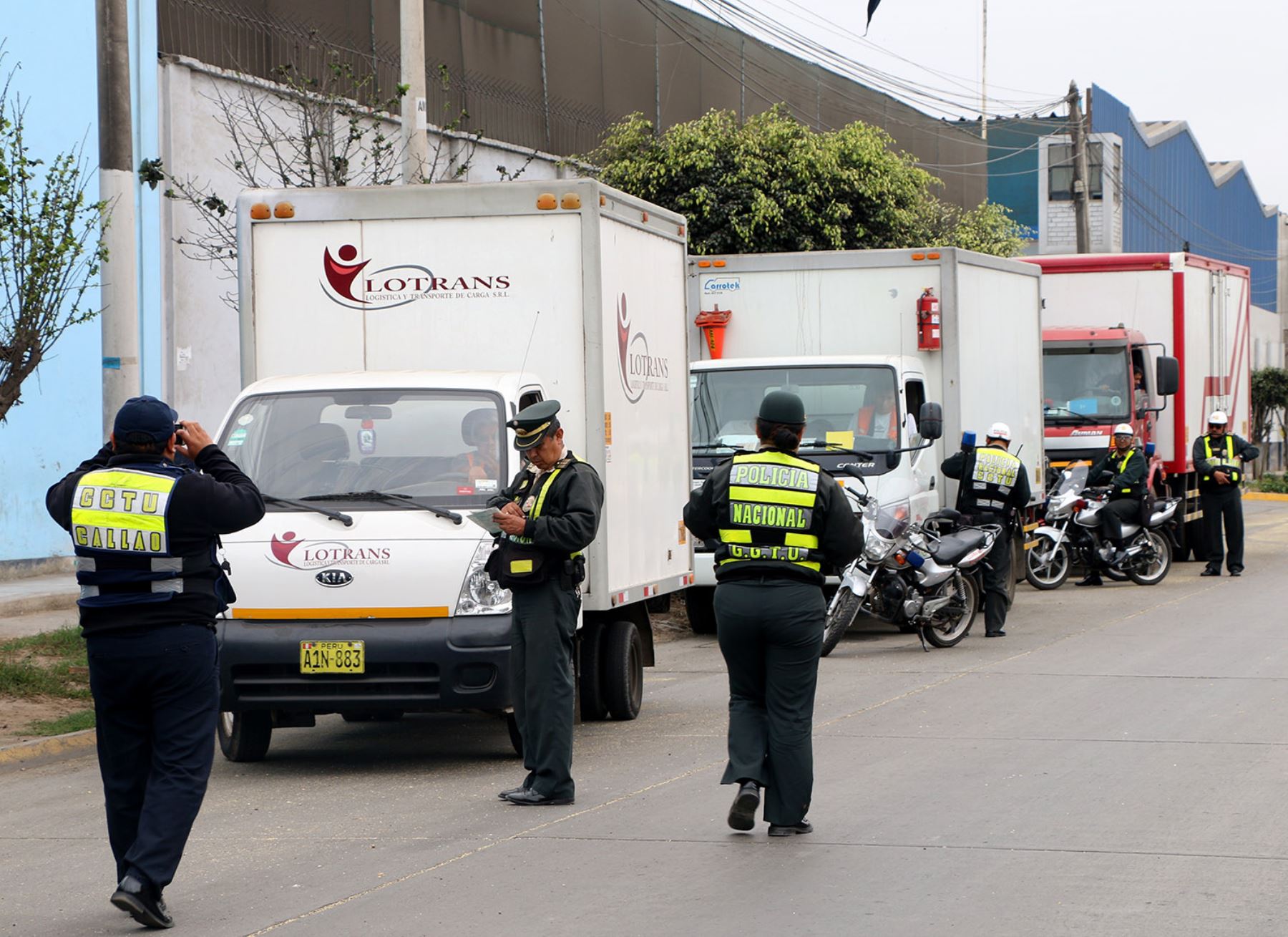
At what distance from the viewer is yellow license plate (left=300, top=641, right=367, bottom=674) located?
29.7ft

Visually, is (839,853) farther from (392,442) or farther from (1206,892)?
(392,442)

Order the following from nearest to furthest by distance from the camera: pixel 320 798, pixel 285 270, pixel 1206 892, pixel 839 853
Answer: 1. pixel 1206 892
2. pixel 839 853
3. pixel 320 798
4. pixel 285 270

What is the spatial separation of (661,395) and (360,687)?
11.9 ft

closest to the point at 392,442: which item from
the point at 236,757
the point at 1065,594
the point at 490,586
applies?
the point at 490,586

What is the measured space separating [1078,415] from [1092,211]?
112 feet

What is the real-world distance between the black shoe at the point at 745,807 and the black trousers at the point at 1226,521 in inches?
592

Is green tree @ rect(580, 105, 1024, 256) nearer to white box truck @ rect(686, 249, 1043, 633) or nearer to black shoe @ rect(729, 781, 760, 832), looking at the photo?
white box truck @ rect(686, 249, 1043, 633)

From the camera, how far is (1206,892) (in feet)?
21.2

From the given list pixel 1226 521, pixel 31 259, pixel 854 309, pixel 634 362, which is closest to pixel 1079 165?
pixel 1226 521

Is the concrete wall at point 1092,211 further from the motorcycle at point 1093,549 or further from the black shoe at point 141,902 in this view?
the black shoe at point 141,902

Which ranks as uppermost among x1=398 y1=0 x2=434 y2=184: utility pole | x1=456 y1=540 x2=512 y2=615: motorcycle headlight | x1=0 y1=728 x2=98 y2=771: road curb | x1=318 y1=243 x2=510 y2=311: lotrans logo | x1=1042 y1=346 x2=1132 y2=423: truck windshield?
x1=398 y1=0 x2=434 y2=184: utility pole

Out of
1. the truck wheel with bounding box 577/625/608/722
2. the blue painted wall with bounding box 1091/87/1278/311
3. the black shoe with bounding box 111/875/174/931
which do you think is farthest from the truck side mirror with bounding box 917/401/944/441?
the blue painted wall with bounding box 1091/87/1278/311

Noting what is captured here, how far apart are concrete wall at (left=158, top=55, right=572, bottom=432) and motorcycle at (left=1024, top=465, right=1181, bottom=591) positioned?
746 cm

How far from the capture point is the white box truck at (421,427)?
913 centimetres
